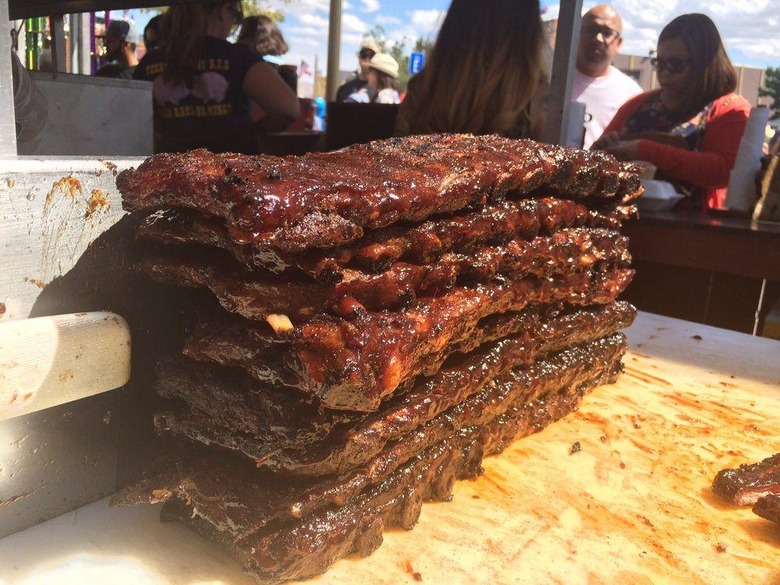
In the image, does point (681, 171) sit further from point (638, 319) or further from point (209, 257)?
point (209, 257)

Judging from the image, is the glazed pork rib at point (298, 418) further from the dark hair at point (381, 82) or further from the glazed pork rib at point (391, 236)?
the dark hair at point (381, 82)

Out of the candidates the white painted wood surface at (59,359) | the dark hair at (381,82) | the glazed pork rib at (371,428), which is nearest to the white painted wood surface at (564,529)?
the glazed pork rib at (371,428)

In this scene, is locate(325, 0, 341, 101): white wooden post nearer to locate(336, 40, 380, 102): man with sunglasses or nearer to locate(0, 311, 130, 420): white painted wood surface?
locate(336, 40, 380, 102): man with sunglasses

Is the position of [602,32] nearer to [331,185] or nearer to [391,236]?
[391,236]

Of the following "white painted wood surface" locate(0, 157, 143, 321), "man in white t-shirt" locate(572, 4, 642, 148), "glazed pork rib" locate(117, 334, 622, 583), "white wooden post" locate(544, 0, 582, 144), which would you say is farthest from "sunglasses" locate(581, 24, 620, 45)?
"white painted wood surface" locate(0, 157, 143, 321)

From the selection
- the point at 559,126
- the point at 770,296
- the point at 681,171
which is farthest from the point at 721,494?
the point at 681,171

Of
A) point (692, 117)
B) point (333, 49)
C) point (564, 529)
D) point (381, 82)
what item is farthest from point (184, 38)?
point (381, 82)
